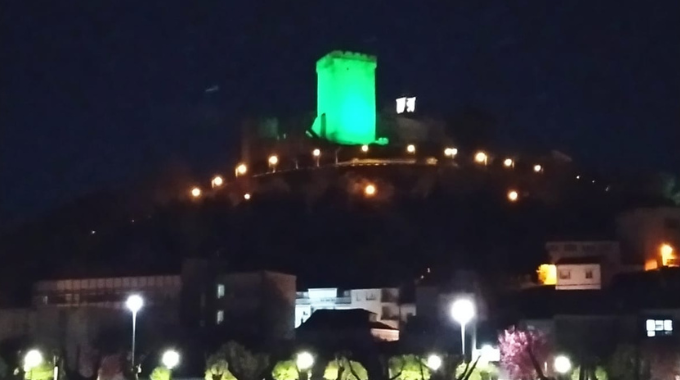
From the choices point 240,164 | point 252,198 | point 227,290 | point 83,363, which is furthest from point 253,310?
point 240,164

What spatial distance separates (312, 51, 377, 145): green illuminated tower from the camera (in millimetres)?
59094

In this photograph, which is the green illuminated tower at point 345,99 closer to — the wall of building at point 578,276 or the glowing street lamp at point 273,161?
the glowing street lamp at point 273,161

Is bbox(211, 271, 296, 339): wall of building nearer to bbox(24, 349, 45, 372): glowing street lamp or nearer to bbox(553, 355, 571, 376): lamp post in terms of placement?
bbox(24, 349, 45, 372): glowing street lamp

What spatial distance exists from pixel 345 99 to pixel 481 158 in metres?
8.17

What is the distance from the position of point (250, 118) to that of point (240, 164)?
8.60 feet

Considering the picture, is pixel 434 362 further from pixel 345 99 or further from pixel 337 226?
pixel 345 99

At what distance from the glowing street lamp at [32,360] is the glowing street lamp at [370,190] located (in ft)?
83.9

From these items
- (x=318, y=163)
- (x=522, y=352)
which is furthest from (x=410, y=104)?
(x=522, y=352)

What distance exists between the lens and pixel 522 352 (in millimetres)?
29000

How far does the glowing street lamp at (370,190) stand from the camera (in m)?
55.2

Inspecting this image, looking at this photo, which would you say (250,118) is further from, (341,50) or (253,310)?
(253,310)

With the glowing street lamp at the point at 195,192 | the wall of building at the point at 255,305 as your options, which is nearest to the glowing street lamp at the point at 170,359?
the wall of building at the point at 255,305

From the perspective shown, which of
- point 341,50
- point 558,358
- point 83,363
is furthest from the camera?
point 341,50

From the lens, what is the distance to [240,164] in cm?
5956
